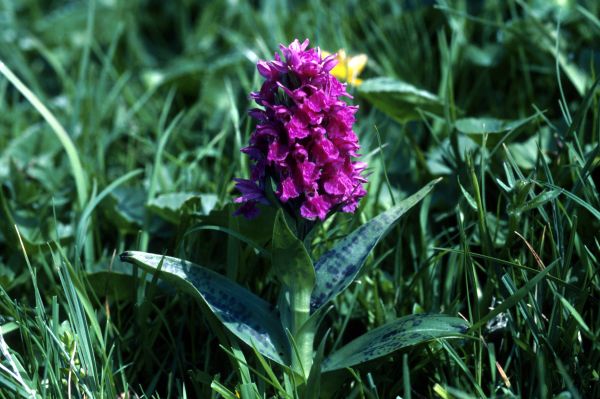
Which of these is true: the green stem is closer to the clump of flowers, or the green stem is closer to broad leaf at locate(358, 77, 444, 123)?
the clump of flowers

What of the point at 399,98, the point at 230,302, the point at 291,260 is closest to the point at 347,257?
the point at 291,260

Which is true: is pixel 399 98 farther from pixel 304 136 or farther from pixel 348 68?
pixel 304 136

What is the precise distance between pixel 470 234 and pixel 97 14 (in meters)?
2.94

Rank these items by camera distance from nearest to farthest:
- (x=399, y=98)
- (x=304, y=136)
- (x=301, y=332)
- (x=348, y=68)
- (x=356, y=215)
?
1. (x=304, y=136)
2. (x=301, y=332)
3. (x=356, y=215)
4. (x=399, y=98)
5. (x=348, y=68)

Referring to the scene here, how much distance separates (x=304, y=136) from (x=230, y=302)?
45 cm

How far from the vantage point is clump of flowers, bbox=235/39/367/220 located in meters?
1.51

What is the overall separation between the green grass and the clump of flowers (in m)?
0.31

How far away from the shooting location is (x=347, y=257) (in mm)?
1679

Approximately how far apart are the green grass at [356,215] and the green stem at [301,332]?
8 centimetres

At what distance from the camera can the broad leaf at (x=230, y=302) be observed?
1594 mm

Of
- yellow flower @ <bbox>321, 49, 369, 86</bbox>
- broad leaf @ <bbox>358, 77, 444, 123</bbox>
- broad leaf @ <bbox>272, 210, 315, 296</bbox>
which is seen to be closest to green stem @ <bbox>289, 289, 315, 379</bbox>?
broad leaf @ <bbox>272, 210, 315, 296</bbox>

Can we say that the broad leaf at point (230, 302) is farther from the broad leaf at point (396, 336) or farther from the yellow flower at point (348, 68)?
the yellow flower at point (348, 68)

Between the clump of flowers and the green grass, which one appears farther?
the green grass

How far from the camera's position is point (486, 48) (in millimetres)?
2883
